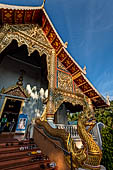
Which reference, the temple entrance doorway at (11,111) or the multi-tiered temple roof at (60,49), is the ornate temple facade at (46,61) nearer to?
the multi-tiered temple roof at (60,49)

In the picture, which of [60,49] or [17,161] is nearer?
[17,161]

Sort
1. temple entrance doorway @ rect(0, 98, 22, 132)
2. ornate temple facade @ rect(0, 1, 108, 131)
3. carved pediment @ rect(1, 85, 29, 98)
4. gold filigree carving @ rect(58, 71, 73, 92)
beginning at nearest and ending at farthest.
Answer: ornate temple facade @ rect(0, 1, 108, 131)
gold filigree carving @ rect(58, 71, 73, 92)
carved pediment @ rect(1, 85, 29, 98)
temple entrance doorway @ rect(0, 98, 22, 132)

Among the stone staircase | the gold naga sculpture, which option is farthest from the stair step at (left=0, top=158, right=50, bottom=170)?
the gold naga sculpture

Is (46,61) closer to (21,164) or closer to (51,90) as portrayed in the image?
(51,90)

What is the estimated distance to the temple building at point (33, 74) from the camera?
15.6 feet

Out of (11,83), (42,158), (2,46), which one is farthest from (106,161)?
(11,83)

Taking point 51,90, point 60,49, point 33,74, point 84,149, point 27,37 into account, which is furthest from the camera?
point 33,74

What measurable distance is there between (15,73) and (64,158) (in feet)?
22.8

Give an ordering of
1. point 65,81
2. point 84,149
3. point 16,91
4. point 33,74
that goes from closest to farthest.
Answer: point 84,149 → point 65,81 → point 16,91 → point 33,74

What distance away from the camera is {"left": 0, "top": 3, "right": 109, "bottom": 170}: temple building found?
4.76 m

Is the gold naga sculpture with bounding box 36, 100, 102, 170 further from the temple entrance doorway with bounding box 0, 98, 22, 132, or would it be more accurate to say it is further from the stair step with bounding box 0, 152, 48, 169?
the temple entrance doorway with bounding box 0, 98, 22, 132

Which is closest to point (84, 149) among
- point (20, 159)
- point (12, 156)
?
point (20, 159)

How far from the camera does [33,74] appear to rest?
824cm

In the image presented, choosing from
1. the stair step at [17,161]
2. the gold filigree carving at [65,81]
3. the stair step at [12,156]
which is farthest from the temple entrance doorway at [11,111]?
the stair step at [17,161]
